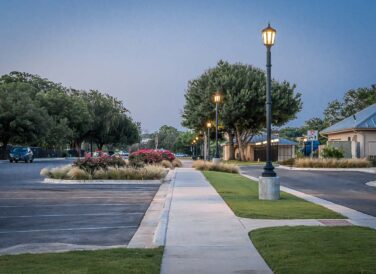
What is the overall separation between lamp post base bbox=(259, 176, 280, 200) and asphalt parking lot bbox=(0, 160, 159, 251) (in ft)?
11.6

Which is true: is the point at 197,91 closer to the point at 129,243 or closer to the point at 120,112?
the point at 120,112

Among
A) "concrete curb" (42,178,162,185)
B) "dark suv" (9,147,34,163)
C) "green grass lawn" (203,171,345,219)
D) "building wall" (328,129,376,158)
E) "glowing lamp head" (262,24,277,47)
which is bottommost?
"green grass lawn" (203,171,345,219)

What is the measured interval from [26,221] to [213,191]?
8.84 meters

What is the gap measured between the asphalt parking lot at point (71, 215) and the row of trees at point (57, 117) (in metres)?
45.5

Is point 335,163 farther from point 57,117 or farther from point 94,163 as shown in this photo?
point 57,117

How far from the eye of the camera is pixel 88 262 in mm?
7398

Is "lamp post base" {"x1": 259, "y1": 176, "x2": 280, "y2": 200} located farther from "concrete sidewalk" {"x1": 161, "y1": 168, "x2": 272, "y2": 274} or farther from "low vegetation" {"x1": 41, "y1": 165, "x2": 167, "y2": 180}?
"low vegetation" {"x1": 41, "y1": 165, "x2": 167, "y2": 180}

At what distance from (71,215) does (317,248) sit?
24.3 ft

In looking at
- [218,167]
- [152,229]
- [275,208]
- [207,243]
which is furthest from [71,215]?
[218,167]

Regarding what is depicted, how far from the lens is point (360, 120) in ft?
171

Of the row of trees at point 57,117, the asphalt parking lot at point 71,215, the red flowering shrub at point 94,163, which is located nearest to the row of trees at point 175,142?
the row of trees at point 57,117

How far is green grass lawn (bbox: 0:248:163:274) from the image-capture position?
692cm

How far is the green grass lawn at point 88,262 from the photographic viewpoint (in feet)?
22.7

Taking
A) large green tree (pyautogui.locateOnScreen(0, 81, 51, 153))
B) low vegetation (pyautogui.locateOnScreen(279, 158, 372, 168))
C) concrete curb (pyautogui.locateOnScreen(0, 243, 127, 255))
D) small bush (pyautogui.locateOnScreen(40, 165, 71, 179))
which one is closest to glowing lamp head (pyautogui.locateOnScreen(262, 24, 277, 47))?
concrete curb (pyautogui.locateOnScreen(0, 243, 127, 255))
